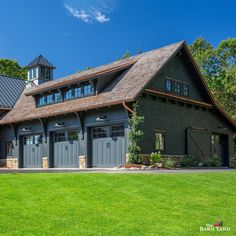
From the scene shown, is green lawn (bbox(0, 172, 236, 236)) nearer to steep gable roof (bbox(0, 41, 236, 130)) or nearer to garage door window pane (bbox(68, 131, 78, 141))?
steep gable roof (bbox(0, 41, 236, 130))

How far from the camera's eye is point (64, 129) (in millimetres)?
24859

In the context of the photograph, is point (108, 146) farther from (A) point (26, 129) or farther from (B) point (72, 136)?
(A) point (26, 129)

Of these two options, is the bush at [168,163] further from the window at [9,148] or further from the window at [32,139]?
the window at [9,148]

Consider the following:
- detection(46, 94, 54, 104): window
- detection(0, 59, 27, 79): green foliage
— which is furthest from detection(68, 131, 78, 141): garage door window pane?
detection(0, 59, 27, 79): green foliage

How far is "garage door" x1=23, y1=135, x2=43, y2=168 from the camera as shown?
26.8m

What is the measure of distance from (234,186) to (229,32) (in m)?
33.3

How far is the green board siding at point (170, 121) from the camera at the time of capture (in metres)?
21.5

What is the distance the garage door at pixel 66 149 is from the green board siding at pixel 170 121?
4725mm

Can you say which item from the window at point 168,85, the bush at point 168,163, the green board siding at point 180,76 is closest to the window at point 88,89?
the green board siding at point 180,76

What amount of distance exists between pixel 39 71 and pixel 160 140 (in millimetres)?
17250

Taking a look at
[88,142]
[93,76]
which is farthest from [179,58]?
[88,142]

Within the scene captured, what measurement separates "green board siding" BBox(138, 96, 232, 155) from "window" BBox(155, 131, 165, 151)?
0.25 meters

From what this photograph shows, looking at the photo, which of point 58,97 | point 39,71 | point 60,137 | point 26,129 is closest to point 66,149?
point 60,137

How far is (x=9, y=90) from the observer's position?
33344mm
